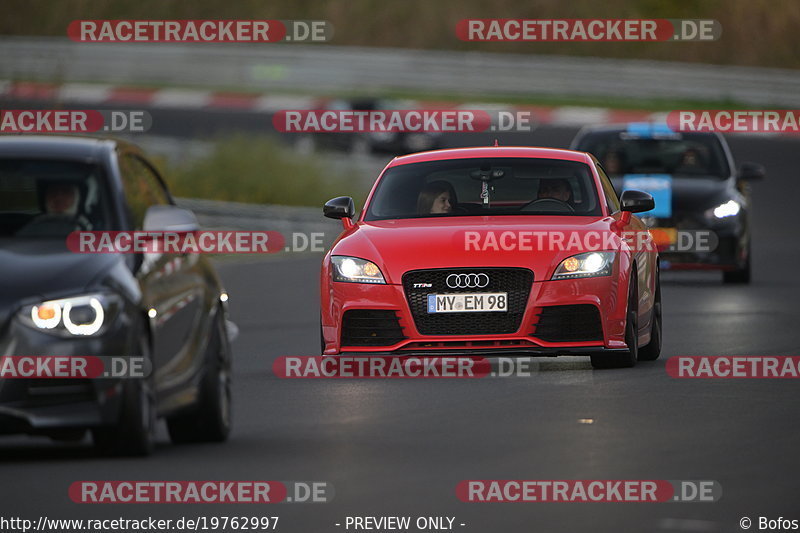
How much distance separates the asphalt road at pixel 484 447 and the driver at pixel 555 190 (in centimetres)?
113

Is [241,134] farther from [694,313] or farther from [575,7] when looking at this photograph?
[575,7]

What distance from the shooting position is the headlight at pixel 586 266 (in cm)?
1384

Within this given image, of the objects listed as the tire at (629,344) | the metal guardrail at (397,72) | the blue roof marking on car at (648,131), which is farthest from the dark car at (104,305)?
the metal guardrail at (397,72)

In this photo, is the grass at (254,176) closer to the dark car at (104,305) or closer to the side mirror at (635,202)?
the side mirror at (635,202)

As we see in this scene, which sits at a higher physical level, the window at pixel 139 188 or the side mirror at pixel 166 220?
the window at pixel 139 188

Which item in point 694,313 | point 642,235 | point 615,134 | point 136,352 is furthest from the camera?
point 615,134

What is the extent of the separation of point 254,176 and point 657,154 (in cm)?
1267

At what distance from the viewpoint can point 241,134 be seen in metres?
36.0

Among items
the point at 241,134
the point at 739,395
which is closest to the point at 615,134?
the point at 739,395

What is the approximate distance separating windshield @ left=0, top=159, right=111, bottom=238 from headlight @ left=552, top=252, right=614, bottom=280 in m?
4.14

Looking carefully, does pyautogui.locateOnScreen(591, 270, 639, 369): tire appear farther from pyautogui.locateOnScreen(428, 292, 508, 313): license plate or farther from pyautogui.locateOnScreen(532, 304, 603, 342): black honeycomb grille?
pyautogui.locateOnScreen(428, 292, 508, 313): license plate

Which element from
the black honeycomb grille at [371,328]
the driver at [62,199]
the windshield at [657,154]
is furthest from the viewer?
the windshield at [657,154]

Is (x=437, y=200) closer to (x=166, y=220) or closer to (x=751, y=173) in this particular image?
(x=166, y=220)

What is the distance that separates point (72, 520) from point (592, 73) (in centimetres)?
4354
